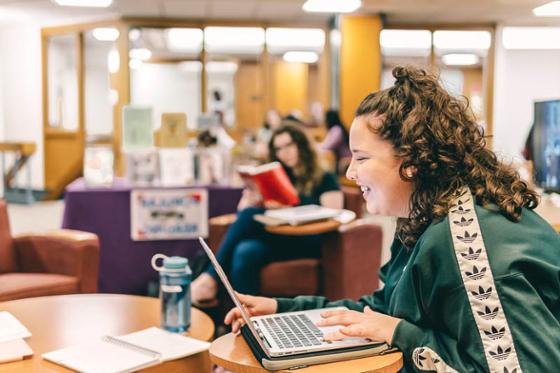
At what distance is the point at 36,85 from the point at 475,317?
10.2 meters

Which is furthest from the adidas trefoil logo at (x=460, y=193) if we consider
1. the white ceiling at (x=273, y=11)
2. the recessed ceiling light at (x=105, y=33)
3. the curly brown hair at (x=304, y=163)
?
the recessed ceiling light at (x=105, y=33)

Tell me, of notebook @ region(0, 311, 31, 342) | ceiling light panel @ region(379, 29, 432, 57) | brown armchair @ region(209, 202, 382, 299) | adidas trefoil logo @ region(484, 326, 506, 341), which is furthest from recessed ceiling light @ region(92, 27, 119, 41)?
adidas trefoil logo @ region(484, 326, 506, 341)

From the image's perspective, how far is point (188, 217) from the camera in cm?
433

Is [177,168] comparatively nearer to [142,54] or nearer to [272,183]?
[272,183]

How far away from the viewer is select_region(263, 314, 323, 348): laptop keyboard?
1295 millimetres

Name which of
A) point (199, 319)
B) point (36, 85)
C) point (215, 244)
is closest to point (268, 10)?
point (36, 85)

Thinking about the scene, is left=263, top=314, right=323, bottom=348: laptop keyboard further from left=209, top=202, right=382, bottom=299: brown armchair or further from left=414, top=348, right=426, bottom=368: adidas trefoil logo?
left=209, top=202, right=382, bottom=299: brown armchair

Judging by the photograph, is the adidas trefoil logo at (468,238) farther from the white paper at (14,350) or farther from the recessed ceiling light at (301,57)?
the recessed ceiling light at (301,57)

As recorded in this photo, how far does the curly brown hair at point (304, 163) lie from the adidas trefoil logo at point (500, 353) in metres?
2.75

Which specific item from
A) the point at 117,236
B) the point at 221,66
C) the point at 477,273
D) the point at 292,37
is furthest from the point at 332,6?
the point at 477,273

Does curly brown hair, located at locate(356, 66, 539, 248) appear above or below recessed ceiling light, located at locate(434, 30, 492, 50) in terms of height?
below

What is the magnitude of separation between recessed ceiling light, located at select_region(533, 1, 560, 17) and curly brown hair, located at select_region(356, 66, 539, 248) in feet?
26.2

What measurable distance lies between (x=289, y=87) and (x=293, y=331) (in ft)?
36.1

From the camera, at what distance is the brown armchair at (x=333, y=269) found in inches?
137
